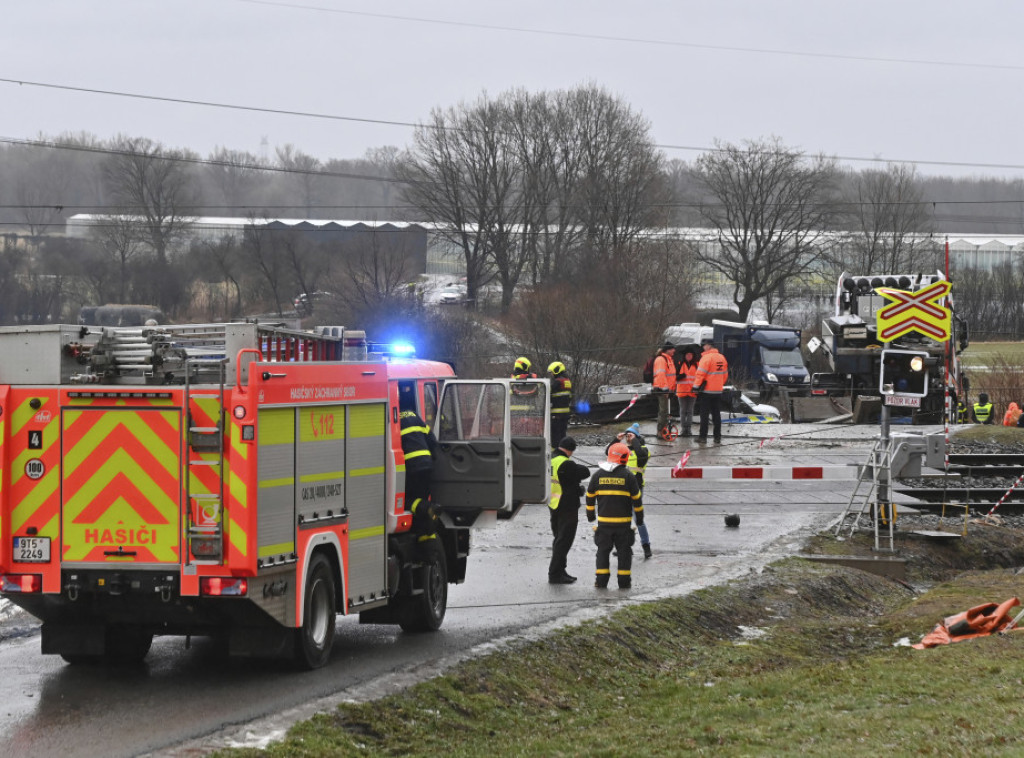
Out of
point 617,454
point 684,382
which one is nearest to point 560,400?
point 684,382

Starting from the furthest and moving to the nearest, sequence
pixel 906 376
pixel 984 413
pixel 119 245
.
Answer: pixel 119 245
pixel 984 413
pixel 906 376

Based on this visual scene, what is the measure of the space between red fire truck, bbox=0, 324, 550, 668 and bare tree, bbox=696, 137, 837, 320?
6678 centimetres

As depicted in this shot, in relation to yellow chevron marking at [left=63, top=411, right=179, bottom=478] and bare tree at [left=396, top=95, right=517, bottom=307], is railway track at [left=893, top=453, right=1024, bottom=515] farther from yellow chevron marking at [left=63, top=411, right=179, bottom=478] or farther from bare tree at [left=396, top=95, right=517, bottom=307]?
bare tree at [left=396, top=95, right=517, bottom=307]

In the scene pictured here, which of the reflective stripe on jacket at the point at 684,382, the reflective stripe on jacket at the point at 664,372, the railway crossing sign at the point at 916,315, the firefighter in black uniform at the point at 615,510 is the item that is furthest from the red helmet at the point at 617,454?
the reflective stripe on jacket at the point at 684,382

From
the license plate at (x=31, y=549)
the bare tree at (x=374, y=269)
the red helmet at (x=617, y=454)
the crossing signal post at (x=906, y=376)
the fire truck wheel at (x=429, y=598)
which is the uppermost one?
the bare tree at (x=374, y=269)

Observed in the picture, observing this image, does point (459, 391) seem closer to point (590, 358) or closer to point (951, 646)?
point (951, 646)

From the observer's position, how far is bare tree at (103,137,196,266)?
66562 millimetres

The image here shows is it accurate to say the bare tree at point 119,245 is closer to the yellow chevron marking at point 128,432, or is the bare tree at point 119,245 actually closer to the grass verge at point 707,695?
the grass verge at point 707,695

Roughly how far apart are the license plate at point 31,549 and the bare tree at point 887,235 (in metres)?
73.8

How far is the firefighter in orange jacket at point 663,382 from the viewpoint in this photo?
87.2 feet

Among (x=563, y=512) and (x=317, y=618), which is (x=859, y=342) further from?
(x=317, y=618)

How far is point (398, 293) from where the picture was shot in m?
57.2

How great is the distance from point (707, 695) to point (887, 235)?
80128 mm

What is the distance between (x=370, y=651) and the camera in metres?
11.3
